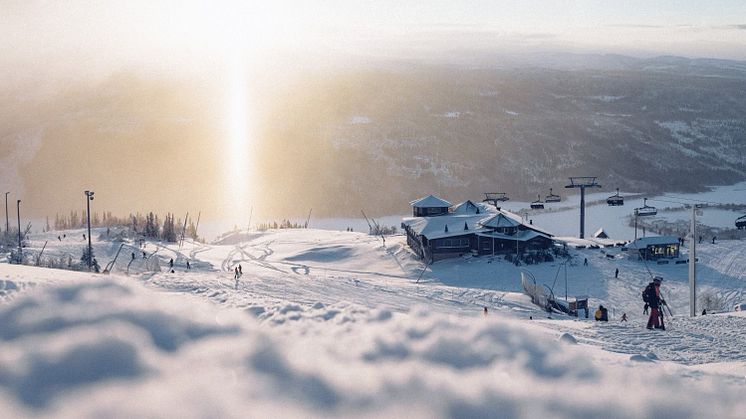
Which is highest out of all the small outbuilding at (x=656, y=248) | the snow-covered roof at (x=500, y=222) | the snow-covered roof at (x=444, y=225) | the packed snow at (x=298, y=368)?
the packed snow at (x=298, y=368)

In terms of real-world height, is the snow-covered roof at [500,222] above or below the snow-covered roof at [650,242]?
above

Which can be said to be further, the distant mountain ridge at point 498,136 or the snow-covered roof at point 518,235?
the distant mountain ridge at point 498,136

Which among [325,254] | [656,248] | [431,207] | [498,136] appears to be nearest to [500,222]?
[431,207]

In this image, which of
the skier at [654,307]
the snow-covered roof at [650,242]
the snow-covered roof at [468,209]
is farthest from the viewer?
the snow-covered roof at [468,209]

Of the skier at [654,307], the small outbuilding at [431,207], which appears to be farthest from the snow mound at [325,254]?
the skier at [654,307]

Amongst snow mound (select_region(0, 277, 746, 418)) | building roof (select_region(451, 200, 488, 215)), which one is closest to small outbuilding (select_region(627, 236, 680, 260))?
building roof (select_region(451, 200, 488, 215))

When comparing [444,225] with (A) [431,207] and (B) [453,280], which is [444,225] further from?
(B) [453,280]

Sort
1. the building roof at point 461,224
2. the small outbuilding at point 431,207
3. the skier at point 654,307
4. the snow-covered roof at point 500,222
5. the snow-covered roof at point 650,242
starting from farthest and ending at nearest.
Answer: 1. the small outbuilding at point 431,207
2. the building roof at point 461,224
3. the snow-covered roof at point 500,222
4. the snow-covered roof at point 650,242
5. the skier at point 654,307

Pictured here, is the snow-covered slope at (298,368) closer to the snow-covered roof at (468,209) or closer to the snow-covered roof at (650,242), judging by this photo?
the snow-covered roof at (650,242)

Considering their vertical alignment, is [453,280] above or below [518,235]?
below

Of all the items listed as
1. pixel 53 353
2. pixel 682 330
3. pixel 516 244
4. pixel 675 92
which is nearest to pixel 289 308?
pixel 53 353

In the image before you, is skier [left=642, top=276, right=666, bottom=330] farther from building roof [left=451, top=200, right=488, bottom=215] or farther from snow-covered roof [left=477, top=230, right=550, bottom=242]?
building roof [left=451, top=200, right=488, bottom=215]
